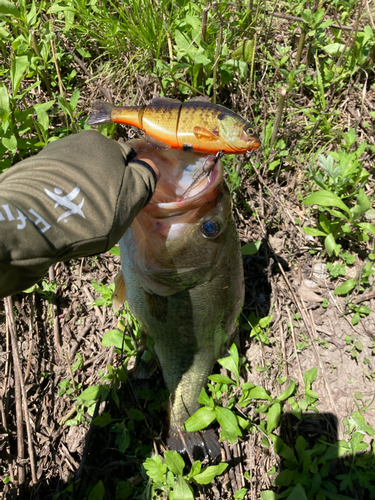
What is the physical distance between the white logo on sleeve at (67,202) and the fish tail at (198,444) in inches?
86.3

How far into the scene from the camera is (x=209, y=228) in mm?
1903

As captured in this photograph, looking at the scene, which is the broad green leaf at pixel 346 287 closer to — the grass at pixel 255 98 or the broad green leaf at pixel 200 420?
the grass at pixel 255 98

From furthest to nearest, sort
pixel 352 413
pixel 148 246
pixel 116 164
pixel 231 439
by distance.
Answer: pixel 352 413 → pixel 231 439 → pixel 148 246 → pixel 116 164

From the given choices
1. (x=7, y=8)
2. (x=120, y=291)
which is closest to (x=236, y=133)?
(x=120, y=291)

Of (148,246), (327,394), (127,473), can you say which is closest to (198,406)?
(127,473)

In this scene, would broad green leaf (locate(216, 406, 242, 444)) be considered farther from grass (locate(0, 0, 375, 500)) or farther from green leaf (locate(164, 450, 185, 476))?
green leaf (locate(164, 450, 185, 476))

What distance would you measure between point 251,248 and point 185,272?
127 centimetres

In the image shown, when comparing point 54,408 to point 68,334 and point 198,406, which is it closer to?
point 68,334

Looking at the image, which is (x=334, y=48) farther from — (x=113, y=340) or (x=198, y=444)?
(x=198, y=444)

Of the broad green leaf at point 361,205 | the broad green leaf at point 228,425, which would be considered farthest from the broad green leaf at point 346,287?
the broad green leaf at point 228,425

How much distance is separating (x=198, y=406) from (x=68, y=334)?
1265mm

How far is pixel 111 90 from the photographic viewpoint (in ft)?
11.6

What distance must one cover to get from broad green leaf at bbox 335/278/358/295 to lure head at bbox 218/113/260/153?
1.97 metres

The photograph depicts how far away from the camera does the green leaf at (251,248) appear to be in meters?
3.18
